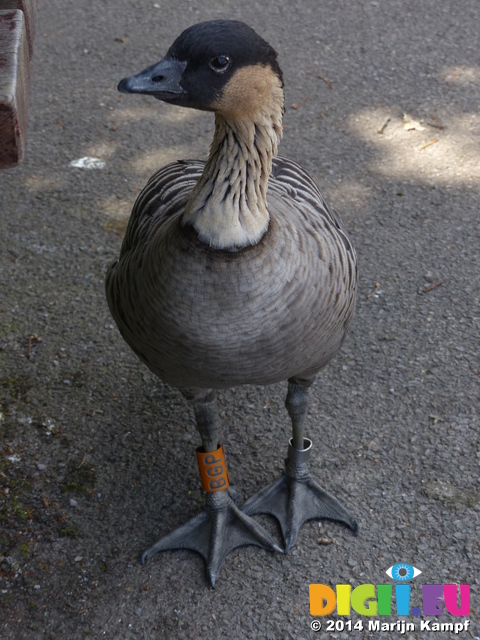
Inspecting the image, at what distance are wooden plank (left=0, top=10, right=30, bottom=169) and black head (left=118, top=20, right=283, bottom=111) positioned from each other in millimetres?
278

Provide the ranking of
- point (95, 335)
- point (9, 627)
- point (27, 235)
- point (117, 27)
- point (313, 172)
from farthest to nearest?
point (117, 27) → point (313, 172) → point (27, 235) → point (95, 335) → point (9, 627)

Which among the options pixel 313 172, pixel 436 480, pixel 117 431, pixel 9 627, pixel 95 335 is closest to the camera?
pixel 9 627

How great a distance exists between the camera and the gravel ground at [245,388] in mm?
2678

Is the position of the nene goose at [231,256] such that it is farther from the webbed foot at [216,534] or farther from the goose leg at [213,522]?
the webbed foot at [216,534]

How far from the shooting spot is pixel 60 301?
387 centimetres

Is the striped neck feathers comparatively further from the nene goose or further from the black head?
the black head

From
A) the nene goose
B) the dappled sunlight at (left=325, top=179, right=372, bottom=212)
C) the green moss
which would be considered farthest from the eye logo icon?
the dappled sunlight at (left=325, top=179, right=372, bottom=212)

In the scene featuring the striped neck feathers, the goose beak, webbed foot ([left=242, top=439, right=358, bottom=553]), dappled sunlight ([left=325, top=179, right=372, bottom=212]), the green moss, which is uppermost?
the goose beak

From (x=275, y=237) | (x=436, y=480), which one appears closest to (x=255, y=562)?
(x=436, y=480)

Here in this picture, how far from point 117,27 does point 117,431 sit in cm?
425

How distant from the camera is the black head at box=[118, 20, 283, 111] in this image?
6.13 ft

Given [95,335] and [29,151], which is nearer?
[95,335]

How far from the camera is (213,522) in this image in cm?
284

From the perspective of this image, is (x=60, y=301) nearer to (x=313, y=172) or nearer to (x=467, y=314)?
(x=313, y=172)
